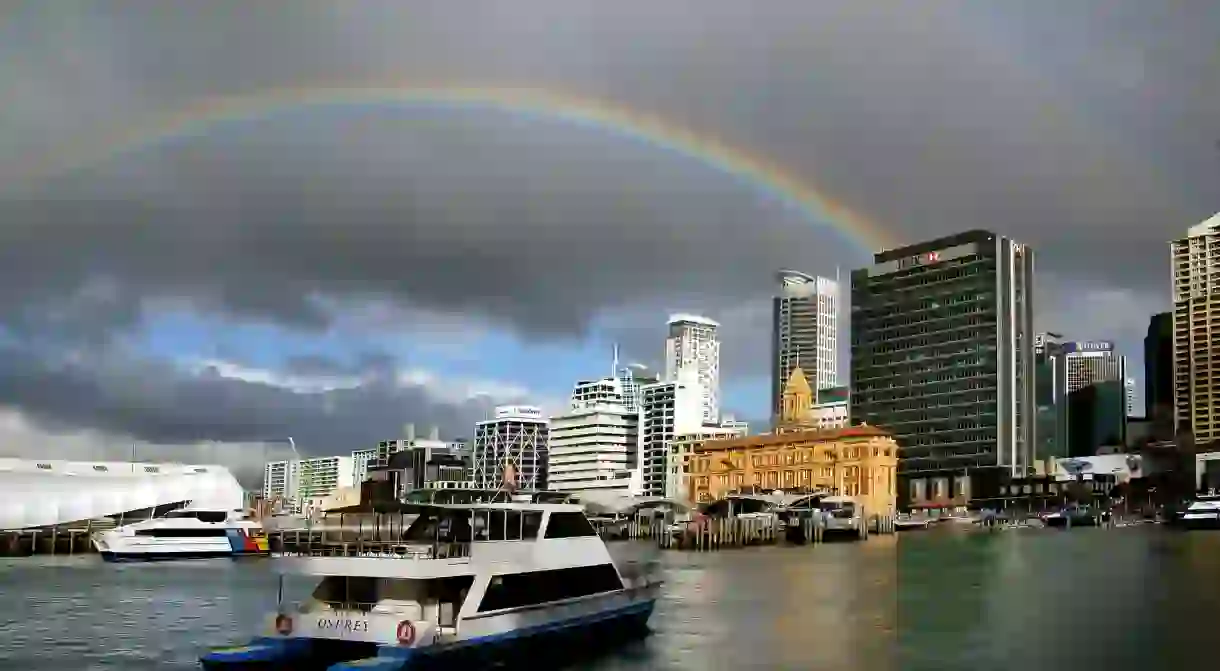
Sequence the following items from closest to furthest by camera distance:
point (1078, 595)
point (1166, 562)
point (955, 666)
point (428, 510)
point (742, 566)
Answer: point (428, 510) → point (955, 666) → point (1078, 595) → point (1166, 562) → point (742, 566)

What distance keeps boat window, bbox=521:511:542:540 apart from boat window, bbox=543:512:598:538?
1.44ft

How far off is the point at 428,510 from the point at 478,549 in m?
3.54

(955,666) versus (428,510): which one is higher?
(428,510)

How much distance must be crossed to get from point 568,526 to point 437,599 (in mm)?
7592

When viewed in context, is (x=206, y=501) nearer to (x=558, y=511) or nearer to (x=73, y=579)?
(x=73, y=579)

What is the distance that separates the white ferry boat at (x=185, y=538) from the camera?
386 ft

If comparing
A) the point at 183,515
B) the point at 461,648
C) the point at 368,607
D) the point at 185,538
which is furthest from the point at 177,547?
the point at 461,648

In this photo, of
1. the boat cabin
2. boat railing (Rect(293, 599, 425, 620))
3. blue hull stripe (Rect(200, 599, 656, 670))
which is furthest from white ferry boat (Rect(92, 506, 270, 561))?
boat railing (Rect(293, 599, 425, 620))

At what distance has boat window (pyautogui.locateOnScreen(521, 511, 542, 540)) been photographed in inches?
1517

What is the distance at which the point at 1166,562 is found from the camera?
3765 inches

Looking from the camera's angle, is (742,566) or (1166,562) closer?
(1166,562)

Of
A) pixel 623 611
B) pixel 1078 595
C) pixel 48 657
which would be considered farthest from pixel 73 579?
pixel 1078 595

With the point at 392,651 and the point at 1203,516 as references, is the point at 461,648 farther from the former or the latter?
the point at 1203,516

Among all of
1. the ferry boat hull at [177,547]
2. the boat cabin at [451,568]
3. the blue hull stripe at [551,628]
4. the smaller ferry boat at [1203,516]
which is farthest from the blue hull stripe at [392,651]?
the smaller ferry boat at [1203,516]
